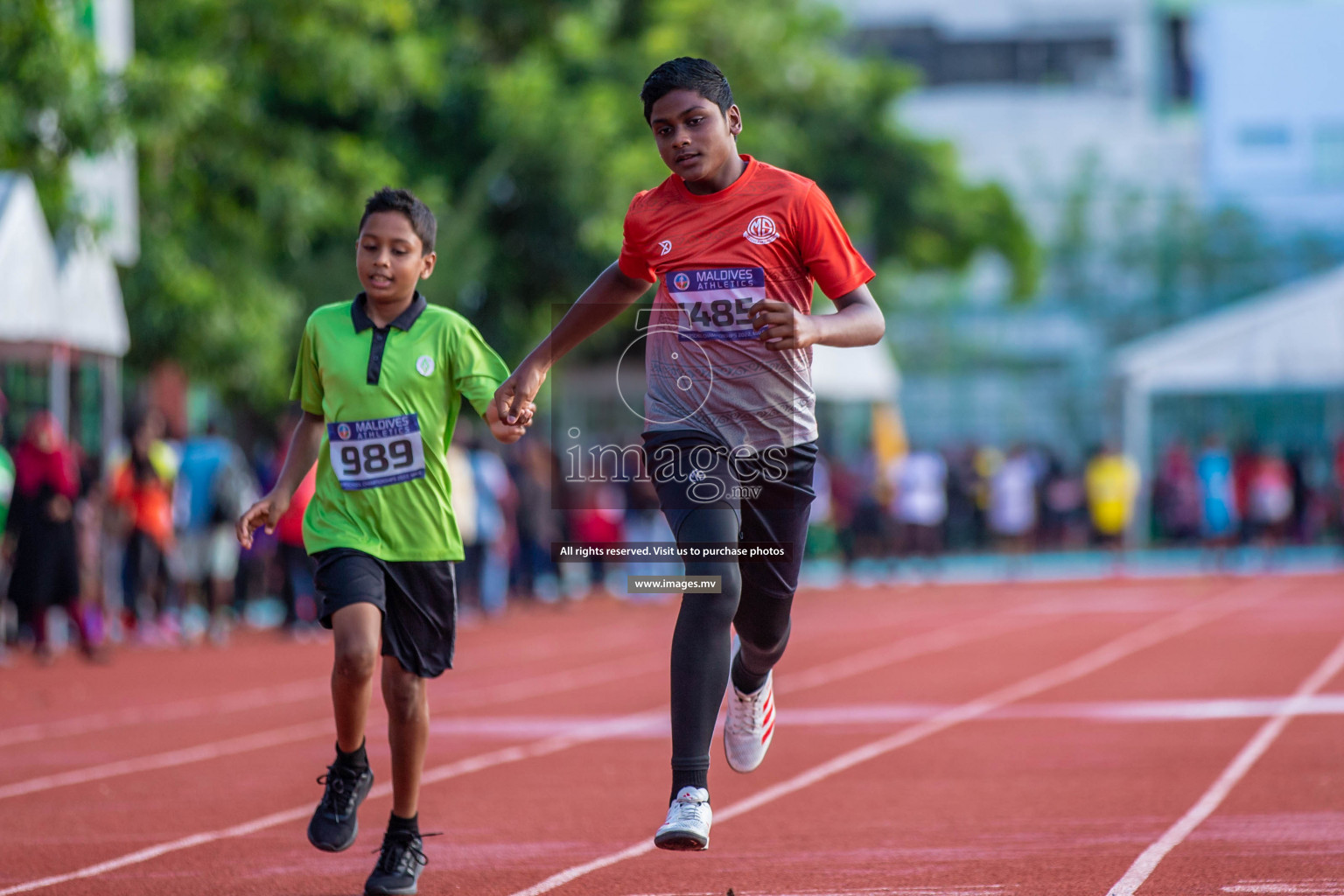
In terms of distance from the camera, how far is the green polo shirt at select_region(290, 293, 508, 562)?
514cm

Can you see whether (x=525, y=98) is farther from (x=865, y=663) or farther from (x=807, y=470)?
(x=807, y=470)

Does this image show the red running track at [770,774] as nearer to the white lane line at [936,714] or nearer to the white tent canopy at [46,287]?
the white lane line at [936,714]

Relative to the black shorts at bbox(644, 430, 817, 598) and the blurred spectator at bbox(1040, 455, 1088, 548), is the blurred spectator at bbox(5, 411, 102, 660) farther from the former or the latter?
the blurred spectator at bbox(1040, 455, 1088, 548)

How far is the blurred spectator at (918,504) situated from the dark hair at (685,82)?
→ 21.1 meters

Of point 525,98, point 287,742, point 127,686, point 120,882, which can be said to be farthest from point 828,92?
point 120,882

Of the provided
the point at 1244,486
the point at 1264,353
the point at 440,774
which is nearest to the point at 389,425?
the point at 440,774

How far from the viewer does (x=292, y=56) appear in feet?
58.7

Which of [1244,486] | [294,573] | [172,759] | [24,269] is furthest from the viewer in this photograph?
[1244,486]

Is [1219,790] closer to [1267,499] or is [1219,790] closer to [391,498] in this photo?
[391,498]

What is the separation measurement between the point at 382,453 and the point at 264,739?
194 inches

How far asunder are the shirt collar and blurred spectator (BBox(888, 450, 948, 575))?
813 inches

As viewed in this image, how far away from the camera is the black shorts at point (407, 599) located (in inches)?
199

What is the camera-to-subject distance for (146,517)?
15.7m

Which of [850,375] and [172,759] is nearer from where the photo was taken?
[172,759]
